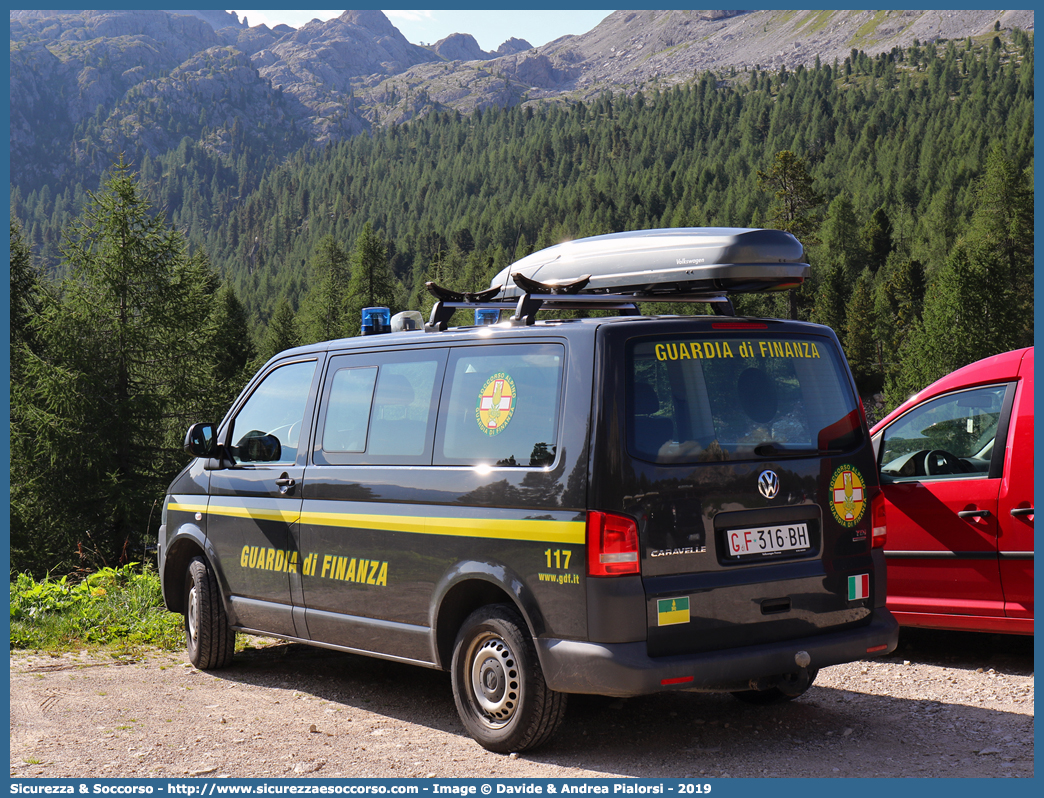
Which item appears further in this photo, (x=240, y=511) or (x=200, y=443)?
(x=200, y=443)

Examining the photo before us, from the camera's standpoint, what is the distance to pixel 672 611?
14.0 feet

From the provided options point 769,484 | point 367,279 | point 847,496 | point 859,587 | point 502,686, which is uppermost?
point 367,279

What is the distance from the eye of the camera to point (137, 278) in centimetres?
2762

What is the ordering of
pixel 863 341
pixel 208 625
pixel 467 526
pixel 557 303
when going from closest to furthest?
1. pixel 467 526
2. pixel 557 303
3. pixel 208 625
4. pixel 863 341

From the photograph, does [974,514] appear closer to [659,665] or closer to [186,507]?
[659,665]

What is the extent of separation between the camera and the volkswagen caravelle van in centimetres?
430

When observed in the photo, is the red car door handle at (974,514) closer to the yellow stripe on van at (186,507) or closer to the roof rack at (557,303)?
the roof rack at (557,303)

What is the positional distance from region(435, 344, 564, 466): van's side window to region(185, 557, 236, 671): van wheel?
243cm

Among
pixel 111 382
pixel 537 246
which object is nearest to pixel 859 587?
pixel 111 382

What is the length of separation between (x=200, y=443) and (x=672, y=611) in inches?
143

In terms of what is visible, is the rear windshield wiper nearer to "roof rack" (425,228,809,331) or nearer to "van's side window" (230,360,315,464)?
"roof rack" (425,228,809,331)

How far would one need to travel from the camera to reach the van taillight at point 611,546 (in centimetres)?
421

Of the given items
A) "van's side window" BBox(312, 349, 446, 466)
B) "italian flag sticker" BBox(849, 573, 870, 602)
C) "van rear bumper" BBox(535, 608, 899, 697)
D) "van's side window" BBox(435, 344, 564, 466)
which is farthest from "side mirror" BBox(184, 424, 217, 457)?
"italian flag sticker" BBox(849, 573, 870, 602)

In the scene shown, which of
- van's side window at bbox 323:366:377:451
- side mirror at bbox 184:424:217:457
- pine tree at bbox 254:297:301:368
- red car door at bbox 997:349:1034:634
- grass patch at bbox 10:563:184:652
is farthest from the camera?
pine tree at bbox 254:297:301:368
